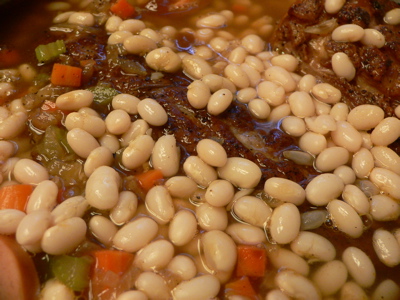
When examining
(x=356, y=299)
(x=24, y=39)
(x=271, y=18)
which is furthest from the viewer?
(x=271, y=18)

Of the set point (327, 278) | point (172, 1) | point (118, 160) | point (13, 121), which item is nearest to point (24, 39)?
point (13, 121)

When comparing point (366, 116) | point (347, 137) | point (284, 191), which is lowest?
point (284, 191)

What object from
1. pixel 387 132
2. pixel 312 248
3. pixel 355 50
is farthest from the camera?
pixel 355 50

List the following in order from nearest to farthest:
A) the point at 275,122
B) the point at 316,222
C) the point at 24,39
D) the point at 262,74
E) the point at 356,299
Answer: the point at 356,299
the point at 316,222
the point at 275,122
the point at 262,74
the point at 24,39

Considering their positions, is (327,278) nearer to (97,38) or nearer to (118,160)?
(118,160)

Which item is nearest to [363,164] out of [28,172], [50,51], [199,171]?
[199,171]

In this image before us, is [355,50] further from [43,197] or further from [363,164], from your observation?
[43,197]

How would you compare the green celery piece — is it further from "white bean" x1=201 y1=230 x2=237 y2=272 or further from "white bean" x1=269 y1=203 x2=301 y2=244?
"white bean" x1=269 y1=203 x2=301 y2=244

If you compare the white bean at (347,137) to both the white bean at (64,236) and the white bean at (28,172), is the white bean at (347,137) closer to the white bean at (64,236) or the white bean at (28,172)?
the white bean at (64,236)
